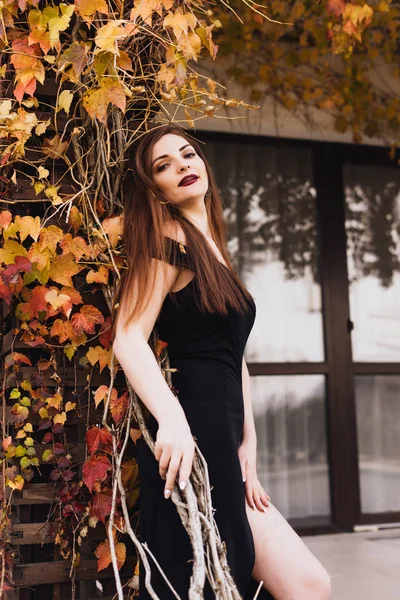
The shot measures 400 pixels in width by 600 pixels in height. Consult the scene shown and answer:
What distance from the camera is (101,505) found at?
6.27 ft

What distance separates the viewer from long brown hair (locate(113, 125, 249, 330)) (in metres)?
1.74

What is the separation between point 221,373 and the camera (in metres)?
1.80

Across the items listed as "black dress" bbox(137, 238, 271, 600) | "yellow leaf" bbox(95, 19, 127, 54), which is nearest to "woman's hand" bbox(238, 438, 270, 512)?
"black dress" bbox(137, 238, 271, 600)

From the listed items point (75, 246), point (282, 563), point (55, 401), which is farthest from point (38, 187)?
point (282, 563)

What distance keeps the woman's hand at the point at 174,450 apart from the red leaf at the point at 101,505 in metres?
0.35

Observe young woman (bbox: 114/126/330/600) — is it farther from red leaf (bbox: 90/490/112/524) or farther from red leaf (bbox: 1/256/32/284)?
red leaf (bbox: 1/256/32/284)

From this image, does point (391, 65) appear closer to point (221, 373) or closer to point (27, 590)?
point (221, 373)

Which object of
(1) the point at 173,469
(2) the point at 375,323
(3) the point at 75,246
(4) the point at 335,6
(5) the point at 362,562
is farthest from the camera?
(2) the point at 375,323

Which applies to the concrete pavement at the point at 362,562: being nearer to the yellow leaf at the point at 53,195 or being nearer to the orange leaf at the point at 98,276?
the orange leaf at the point at 98,276

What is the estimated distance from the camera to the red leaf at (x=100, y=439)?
194cm

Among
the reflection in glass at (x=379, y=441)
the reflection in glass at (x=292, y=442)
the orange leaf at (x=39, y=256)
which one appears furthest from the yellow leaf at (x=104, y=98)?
the reflection in glass at (x=379, y=441)

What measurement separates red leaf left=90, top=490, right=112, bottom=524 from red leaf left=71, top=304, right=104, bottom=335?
1.39ft

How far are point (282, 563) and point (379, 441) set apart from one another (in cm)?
303

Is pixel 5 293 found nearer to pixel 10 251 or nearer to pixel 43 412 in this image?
pixel 10 251
